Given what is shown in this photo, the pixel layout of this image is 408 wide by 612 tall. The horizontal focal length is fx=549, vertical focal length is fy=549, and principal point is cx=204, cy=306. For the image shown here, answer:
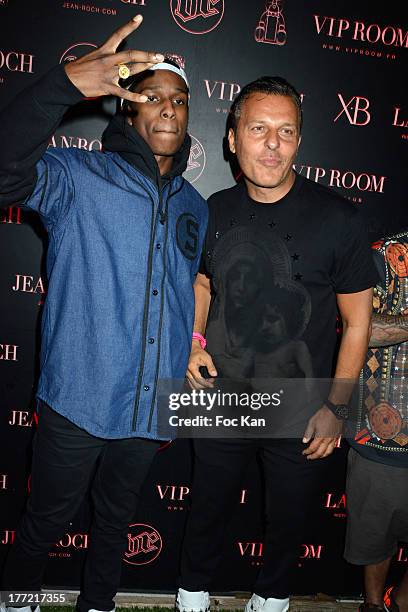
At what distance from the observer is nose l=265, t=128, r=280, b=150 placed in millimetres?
1882

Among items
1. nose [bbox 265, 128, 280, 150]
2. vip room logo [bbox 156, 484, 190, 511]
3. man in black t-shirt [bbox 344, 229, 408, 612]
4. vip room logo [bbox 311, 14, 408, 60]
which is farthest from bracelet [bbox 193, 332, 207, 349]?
vip room logo [bbox 311, 14, 408, 60]

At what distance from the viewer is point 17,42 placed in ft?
7.34

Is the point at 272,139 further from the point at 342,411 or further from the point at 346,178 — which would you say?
the point at 342,411

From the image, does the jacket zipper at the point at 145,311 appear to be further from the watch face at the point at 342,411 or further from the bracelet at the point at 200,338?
the watch face at the point at 342,411

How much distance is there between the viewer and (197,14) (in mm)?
2299

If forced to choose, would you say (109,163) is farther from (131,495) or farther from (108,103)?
(131,495)

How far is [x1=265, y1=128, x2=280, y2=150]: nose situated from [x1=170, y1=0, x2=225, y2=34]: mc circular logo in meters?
0.72

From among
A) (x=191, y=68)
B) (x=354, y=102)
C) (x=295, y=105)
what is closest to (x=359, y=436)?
(x=295, y=105)

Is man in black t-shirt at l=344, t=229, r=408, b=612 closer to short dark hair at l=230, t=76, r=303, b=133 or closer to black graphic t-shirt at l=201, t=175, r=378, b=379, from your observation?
black graphic t-shirt at l=201, t=175, r=378, b=379

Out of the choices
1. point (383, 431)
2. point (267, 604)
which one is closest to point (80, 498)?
point (267, 604)

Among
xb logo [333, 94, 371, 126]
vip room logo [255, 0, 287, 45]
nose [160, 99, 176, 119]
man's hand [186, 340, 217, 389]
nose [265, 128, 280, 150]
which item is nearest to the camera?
nose [160, 99, 176, 119]

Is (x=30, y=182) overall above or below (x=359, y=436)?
above

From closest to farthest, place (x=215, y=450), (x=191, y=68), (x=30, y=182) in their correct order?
1. (x=30, y=182)
2. (x=215, y=450)
3. (x=191, y=68)

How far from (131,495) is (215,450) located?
355mm
